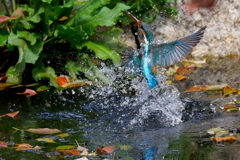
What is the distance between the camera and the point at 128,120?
3.34 metres

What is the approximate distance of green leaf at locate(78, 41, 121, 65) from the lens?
4.58 meters

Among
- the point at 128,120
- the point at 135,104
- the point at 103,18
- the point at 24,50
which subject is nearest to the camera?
the point at 128,120

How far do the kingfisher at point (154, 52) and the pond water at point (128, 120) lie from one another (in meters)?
0.39

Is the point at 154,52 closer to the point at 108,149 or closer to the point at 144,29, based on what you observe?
the point at 144,29

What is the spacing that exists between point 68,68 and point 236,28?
8.69 feet

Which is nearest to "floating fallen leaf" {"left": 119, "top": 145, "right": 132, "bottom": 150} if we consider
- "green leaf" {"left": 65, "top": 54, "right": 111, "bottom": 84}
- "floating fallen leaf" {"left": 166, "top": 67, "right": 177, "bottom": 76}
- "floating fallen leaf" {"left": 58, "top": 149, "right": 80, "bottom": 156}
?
"floating fallen leaf" {"left": 58, "top": 149, "right": 80, "bottom": 156}

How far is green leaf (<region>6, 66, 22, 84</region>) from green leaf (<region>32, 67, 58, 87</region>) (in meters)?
0.17

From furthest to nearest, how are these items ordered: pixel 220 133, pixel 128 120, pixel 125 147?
pixel 128 120
pixel 220 133
pixel 125 147

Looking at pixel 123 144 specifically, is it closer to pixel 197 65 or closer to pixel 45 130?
pixel 45 130

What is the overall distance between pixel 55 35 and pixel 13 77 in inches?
26.0

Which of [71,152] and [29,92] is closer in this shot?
[71,152]

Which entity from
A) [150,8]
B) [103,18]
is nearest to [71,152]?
[103,18]

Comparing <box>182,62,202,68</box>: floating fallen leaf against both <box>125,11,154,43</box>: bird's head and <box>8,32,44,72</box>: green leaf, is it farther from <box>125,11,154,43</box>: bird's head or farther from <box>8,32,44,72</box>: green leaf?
<box>125,11,154,43</box>: bird's head

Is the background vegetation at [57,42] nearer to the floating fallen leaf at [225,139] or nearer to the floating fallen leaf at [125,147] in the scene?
the floating fallen leaf at [125,147]
